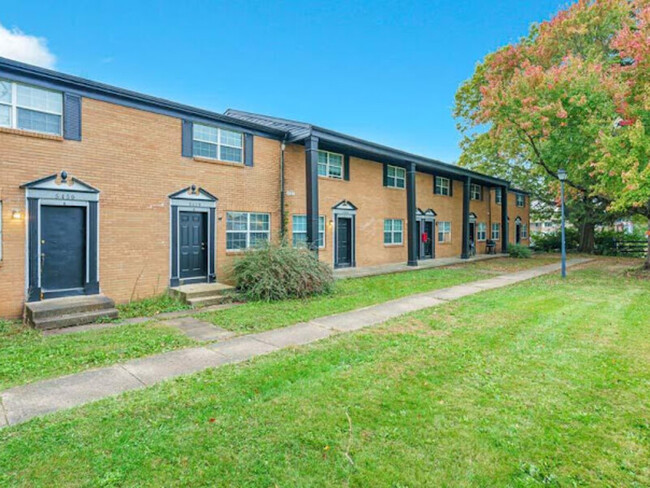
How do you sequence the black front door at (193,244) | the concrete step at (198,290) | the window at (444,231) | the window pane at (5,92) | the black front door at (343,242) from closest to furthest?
1. the window pane at (5,92)
2. the concrete step at (198,290)
3. the black front door at (193,244)
4. the black front door at (343,242)
5. the window at (444,231)

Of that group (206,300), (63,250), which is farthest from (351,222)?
(63,250)

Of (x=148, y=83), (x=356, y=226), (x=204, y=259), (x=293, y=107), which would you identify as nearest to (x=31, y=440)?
(x=204, y=259)

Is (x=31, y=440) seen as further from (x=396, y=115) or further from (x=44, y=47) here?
(x=396, y=115)

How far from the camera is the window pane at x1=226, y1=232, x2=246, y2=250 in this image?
37.3 feet

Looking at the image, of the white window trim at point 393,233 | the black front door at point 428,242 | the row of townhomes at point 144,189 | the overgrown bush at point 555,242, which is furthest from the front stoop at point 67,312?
the overgrown bush at point 555,242

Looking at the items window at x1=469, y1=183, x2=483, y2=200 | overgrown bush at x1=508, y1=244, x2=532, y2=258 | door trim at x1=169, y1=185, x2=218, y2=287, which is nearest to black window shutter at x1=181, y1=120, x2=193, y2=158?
door trim at x1=169, y1=185, x2=218, y2=287

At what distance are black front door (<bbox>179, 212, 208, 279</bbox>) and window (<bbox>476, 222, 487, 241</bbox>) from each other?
1951 centimetres

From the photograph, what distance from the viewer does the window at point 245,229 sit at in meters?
11.4

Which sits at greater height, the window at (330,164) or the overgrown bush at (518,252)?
the window at (330,164)

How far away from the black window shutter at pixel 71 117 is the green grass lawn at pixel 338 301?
203 inches

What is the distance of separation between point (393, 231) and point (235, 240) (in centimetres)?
891

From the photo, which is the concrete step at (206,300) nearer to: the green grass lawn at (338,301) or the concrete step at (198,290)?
the concrete step at (198,290)

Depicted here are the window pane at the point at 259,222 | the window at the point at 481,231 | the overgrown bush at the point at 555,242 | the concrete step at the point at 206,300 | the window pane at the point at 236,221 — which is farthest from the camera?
the overgrown bush at the point at 555,242

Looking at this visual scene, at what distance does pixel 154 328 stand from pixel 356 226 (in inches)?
407
